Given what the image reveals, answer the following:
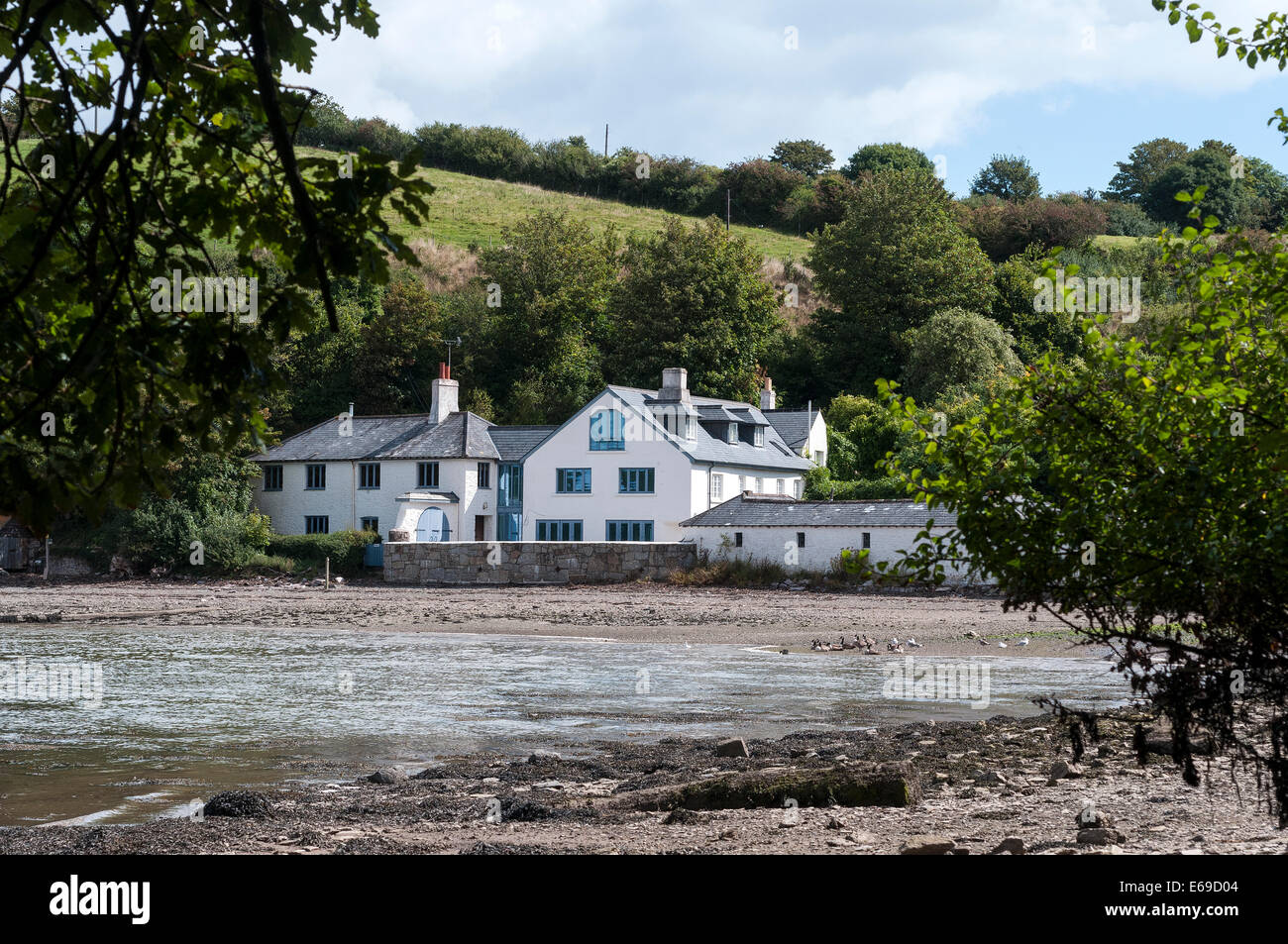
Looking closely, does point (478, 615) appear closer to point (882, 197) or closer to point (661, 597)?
point (661, 597)

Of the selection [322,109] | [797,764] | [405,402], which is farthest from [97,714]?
[322,109]

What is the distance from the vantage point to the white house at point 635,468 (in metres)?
50.2

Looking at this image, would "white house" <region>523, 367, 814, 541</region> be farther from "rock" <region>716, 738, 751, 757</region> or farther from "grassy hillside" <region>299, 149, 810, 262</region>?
"grassy hillside" <region>299, 149, 810, 262</region>

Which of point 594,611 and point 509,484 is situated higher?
point 509,484

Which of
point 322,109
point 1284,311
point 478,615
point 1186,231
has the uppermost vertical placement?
point 322,109

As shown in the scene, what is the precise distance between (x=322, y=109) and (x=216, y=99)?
103978mm

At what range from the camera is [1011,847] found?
7.71 metres

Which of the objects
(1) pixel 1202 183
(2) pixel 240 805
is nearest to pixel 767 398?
(1) pixel 1202 183

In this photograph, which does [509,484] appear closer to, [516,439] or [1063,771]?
[516,439]

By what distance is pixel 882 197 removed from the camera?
2832 inches

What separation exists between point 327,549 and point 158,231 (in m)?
47.7

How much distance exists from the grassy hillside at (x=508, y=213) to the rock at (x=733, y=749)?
270 ft

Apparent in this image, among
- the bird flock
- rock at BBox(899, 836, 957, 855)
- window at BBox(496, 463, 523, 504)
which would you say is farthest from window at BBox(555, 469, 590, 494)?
rock at BBox(899, 836, 957, 855)

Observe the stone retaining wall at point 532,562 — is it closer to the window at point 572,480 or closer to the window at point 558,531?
the window at point 558,531
